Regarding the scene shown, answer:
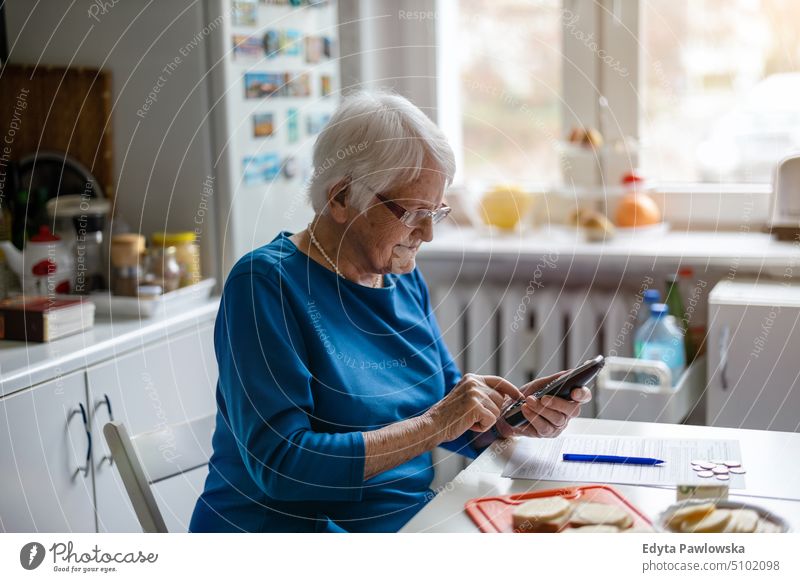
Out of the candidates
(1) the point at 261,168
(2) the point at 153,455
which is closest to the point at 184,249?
(1) the point at 261,168

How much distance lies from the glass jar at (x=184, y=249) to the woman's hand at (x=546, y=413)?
0.84 meters

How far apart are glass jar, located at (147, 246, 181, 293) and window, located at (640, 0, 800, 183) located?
42.9 inches

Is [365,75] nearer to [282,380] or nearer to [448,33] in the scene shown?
[448,33]

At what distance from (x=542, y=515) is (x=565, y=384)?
0.74ft

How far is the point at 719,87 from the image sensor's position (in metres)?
2.11

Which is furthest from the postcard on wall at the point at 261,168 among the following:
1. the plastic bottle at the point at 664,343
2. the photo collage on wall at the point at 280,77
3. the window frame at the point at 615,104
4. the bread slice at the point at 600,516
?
the bread slice at the point at 600,516

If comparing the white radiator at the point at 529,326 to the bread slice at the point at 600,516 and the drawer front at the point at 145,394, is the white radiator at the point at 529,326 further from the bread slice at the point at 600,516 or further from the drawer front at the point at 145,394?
the bread slice at the point at 600,516

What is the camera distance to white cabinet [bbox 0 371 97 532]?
144 centimetres

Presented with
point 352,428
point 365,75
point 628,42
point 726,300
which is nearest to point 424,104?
point 365,75

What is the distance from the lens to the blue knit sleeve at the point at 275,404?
3.72 feet

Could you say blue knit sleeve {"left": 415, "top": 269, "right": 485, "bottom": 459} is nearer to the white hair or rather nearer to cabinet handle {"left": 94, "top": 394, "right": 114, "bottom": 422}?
the white hair

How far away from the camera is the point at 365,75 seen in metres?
2.30

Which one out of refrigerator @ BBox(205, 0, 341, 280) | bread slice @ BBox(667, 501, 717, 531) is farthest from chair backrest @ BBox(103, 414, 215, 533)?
bread slice @ BBox(667, 501, 717, 531)

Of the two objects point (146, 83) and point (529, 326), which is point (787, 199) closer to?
point (529, 326)
